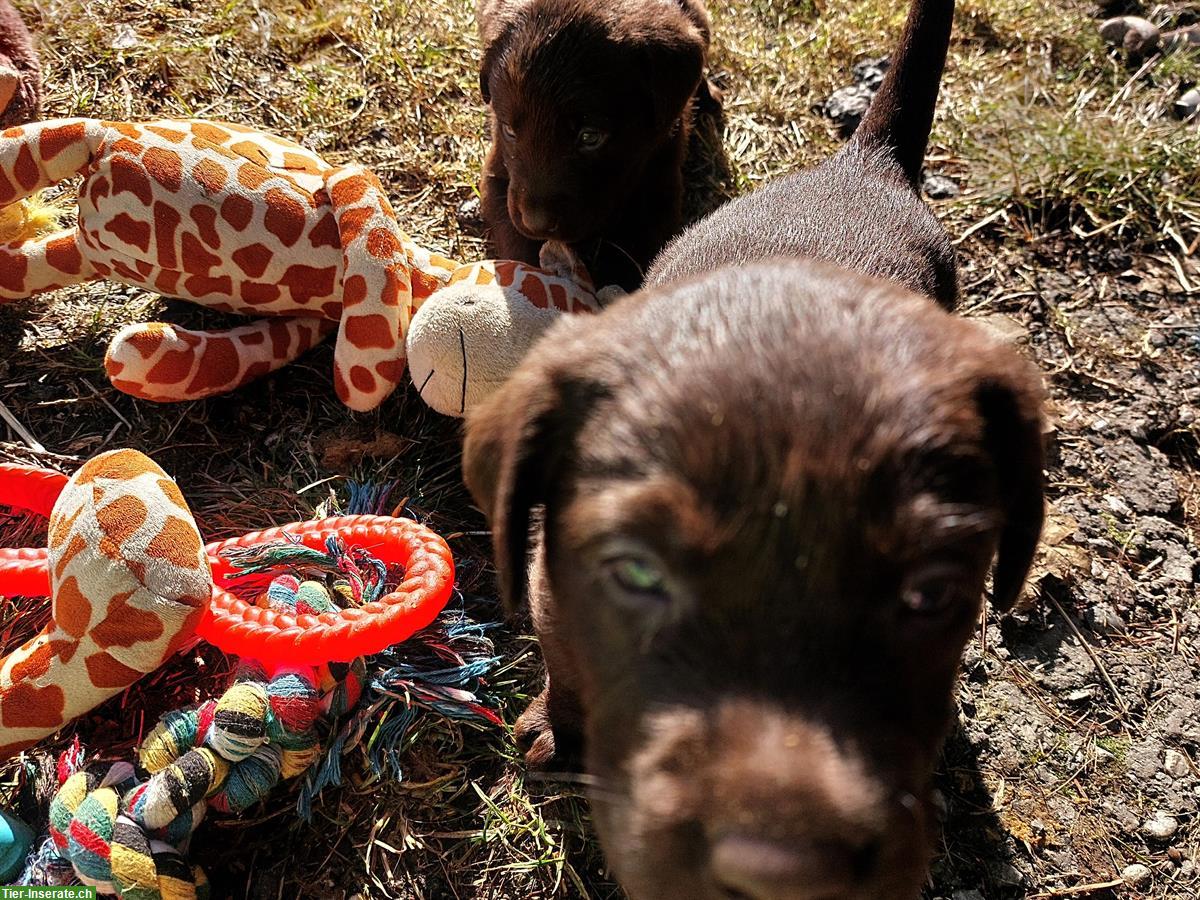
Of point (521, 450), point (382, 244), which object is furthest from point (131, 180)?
point (521, 450)

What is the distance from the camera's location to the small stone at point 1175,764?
2.88 meters

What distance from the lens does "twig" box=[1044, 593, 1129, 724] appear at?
300cm

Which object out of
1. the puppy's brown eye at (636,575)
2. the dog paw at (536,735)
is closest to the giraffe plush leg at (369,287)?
the dog paw at (536,735)

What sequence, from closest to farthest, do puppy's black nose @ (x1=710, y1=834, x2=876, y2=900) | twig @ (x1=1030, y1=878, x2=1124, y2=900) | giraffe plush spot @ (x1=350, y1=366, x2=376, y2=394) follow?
puppy's black nose @ (x1=710, y1=834, x2=876, y2=900), twig @ (x1=1030, y1=878, x2=1124, y2=900), giraffe plush spot @ (x1=350, y1=366, x2=376, y2=394)

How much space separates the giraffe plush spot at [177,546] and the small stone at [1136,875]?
9.15 feet

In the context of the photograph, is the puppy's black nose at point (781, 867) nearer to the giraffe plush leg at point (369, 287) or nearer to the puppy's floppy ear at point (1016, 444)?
the puppy's floppy ear at point (1016, 444)

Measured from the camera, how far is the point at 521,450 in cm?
192

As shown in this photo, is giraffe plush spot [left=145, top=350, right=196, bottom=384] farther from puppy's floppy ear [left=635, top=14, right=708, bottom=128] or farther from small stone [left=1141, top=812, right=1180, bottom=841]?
small stone [left=1141, top=812, right=1180, bottom=841]

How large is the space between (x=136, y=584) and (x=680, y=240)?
2063 mm

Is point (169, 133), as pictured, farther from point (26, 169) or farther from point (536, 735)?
point (536, 735)

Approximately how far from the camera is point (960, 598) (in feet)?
5.52

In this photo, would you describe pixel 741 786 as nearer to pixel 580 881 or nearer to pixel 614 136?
pixel 580 881

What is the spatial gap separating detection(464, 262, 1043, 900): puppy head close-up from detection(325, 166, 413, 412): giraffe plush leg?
4.62 ft

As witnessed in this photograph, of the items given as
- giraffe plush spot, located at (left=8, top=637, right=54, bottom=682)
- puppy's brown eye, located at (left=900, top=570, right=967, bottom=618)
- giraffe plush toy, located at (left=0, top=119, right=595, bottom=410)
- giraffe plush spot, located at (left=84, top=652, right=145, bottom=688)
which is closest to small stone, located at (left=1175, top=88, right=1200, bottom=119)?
giraffe plush toy, located at (left=0, top=119, right=595, bottom=410)
